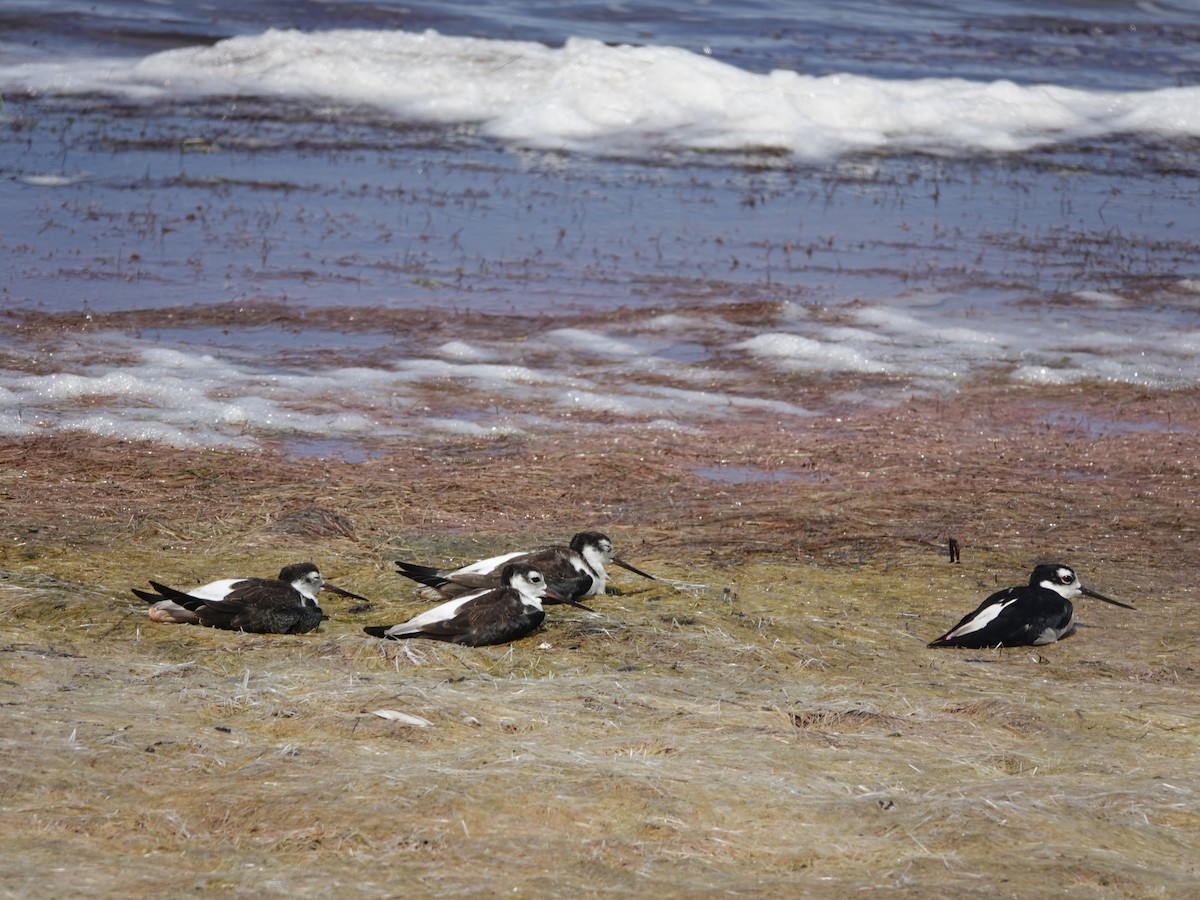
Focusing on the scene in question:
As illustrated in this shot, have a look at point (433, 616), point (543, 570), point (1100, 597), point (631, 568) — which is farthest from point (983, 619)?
point (433, 616)

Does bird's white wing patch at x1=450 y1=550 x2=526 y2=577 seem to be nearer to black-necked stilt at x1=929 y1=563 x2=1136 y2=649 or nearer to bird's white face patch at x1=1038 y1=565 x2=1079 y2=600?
black-necked stilt at x1=929 y1=563 x2=1136 y2=649

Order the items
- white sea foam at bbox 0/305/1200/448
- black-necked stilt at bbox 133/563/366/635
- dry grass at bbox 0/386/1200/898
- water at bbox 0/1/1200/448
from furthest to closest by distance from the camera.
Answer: water at bbox 0/1/1200/448 → white sea foam at bbox 0/305/1200/448 → black-necked stilt at bbox 133/563/366/635 → dry grass at bbox 0/386/1200/898

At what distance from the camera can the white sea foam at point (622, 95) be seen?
91.1 ft

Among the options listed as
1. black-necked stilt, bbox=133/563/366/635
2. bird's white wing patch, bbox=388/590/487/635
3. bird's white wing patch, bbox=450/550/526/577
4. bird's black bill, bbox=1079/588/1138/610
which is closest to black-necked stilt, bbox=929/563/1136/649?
bird's black bill, bbox=1079/588/1138/610

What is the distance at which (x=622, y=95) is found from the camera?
1141 inches

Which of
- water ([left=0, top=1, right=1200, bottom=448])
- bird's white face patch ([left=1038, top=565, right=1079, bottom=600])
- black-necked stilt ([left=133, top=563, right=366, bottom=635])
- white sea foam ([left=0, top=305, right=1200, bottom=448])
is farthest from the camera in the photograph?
water ([left=0, top=1, right=1200, bottom=448])

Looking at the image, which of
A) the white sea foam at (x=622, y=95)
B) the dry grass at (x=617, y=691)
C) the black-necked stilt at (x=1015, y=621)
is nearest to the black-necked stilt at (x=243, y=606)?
the dry grass at (x=617, y=691)

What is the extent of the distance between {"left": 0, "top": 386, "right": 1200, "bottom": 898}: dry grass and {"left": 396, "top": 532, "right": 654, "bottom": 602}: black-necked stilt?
0.71 feet

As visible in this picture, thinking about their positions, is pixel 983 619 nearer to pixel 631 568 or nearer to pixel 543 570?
pixel 631 568

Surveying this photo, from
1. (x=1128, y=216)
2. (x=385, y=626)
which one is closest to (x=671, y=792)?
(x=385, y=626)

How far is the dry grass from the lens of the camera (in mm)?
4656

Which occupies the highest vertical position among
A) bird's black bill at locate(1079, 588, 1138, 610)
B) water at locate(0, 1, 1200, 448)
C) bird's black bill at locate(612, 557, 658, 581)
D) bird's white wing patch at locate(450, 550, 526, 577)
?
water at locate(0, 1, 1200, 448)

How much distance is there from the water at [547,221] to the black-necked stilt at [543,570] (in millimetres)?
3436

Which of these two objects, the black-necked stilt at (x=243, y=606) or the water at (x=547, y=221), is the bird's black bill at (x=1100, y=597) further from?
the water at (x=547, y=221)
